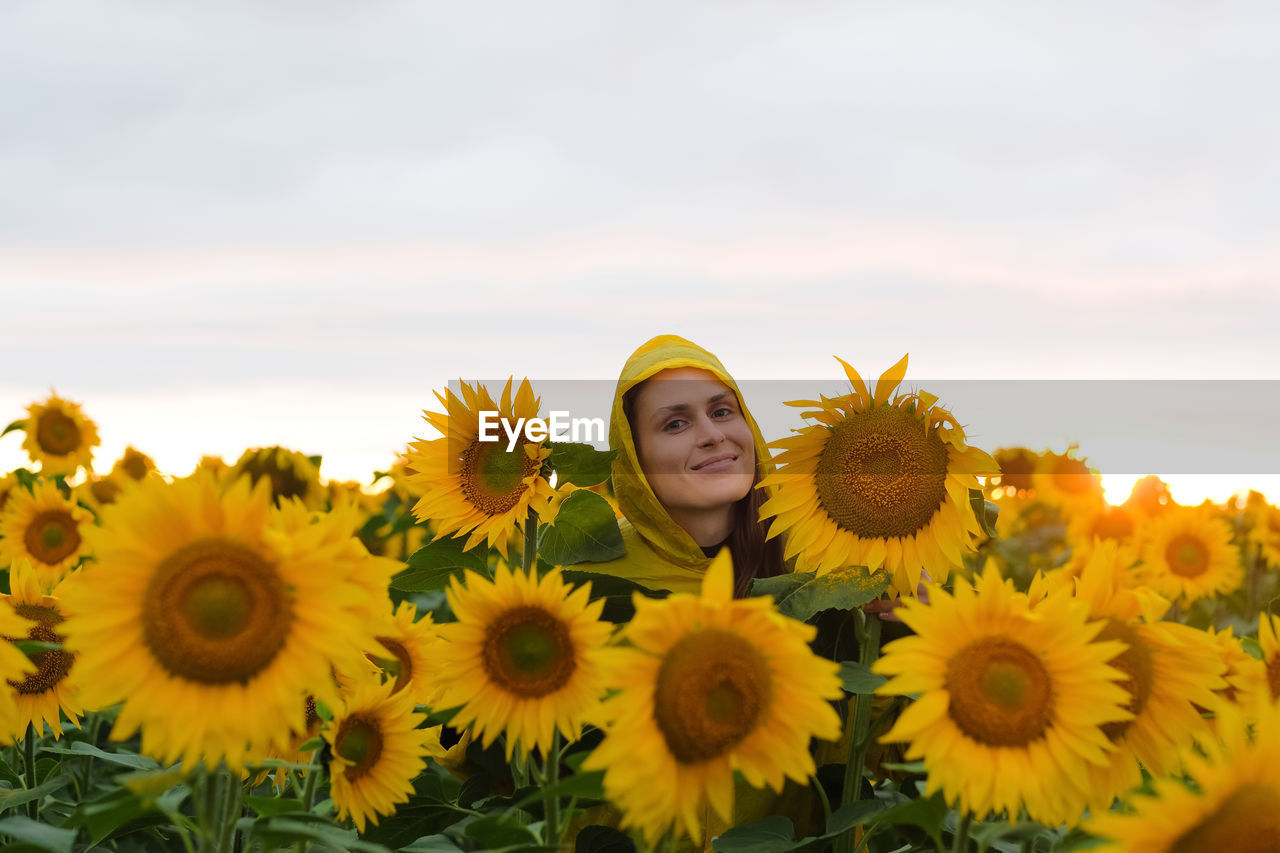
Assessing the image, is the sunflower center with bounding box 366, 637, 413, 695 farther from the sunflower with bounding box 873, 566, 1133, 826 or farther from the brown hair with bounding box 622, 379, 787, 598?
the sunflower with bounding box 873, 566, 1133, 826

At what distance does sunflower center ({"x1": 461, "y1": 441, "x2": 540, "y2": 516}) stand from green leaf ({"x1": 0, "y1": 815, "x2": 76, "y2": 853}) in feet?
4.46

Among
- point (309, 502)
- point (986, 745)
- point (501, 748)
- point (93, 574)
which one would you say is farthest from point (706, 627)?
point (309, 502)

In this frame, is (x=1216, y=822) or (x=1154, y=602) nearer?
(x=1216, y=822)

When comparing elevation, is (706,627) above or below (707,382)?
below

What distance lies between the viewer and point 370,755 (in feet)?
8.60

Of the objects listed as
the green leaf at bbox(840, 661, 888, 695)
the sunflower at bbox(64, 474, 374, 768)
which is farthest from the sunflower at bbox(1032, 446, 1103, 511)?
the sunflower at bbox(64, 474, 374, 768)

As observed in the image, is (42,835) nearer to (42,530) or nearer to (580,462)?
(580,462)

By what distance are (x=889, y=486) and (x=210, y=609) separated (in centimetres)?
164

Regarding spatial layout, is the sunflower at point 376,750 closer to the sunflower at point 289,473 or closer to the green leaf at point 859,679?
the green leaf at point 859,679

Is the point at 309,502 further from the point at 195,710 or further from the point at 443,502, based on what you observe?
the point at 195,710

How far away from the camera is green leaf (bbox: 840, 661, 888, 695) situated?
230 cm

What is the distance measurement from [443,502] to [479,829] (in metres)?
1.27

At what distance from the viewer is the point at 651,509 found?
12.5ft

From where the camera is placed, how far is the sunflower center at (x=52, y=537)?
5.68m
